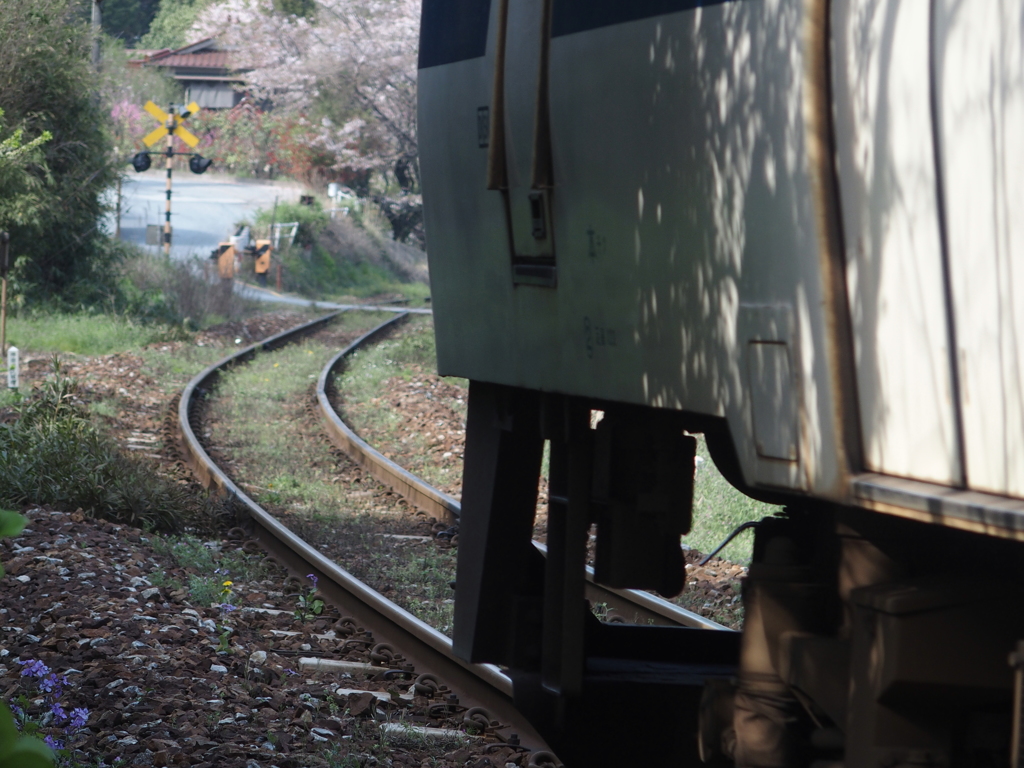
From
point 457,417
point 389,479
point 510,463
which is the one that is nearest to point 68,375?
point 457,417

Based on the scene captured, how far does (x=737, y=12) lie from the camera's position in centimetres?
239

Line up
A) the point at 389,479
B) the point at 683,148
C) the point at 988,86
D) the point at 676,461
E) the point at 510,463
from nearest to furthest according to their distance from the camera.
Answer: the point at 988,86
the point at 683,148
the point at 676,461
the point at 510,463
the point at 389,479

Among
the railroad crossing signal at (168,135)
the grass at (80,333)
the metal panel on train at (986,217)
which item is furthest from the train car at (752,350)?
the railroad crossing signal at (168,135)

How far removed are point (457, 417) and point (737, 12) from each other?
11.1 meters

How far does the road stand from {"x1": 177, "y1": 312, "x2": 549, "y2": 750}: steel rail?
2462cm

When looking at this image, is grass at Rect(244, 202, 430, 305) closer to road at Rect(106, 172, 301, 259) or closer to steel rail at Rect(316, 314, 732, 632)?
road at Rect(106, 172, 301, 259)

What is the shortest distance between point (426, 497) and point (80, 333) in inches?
438

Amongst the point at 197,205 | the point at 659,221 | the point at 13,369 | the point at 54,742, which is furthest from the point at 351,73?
the point at 659,221

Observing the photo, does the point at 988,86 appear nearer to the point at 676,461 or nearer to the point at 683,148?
the point at 683,148

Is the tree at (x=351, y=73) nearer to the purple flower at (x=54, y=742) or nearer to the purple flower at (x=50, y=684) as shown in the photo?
the purple flower at (x=50, y=684)

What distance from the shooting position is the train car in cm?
192

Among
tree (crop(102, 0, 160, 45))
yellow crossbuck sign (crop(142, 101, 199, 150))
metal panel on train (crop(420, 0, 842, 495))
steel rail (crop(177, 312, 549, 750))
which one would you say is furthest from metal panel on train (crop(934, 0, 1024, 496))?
tree (crop(102, 0, 160, 45))

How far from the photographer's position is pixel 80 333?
1902 cm

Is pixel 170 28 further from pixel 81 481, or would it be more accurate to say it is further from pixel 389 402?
pixel 81 481
